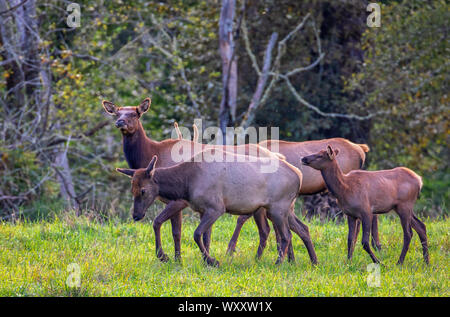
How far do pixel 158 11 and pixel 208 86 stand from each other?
102 inches

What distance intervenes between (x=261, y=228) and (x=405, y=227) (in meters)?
2.03

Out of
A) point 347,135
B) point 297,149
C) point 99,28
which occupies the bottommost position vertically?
point 347,135

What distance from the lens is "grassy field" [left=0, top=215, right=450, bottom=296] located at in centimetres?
752

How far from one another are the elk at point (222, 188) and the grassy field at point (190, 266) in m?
0.60

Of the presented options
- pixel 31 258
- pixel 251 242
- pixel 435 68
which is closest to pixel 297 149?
pixel 251 242

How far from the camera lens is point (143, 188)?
902 cm


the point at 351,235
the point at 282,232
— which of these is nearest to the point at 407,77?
the point at 351,235

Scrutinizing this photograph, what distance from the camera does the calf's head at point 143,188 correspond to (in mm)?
8977

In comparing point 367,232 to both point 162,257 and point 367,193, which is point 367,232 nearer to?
point 367,193

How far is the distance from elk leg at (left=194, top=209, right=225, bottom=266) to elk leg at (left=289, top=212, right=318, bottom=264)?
45.7 inches

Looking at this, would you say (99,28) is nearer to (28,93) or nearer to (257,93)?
(28,93)

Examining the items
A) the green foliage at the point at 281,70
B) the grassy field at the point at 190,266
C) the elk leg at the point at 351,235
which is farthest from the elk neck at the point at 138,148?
the green foliage at the point at 281,70

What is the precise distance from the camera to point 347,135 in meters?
19.9

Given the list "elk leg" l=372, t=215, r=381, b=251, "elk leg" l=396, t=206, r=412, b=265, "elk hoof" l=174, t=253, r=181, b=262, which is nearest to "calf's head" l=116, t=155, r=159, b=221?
"elk hoof" l=174, t=253, r=181, b=262
